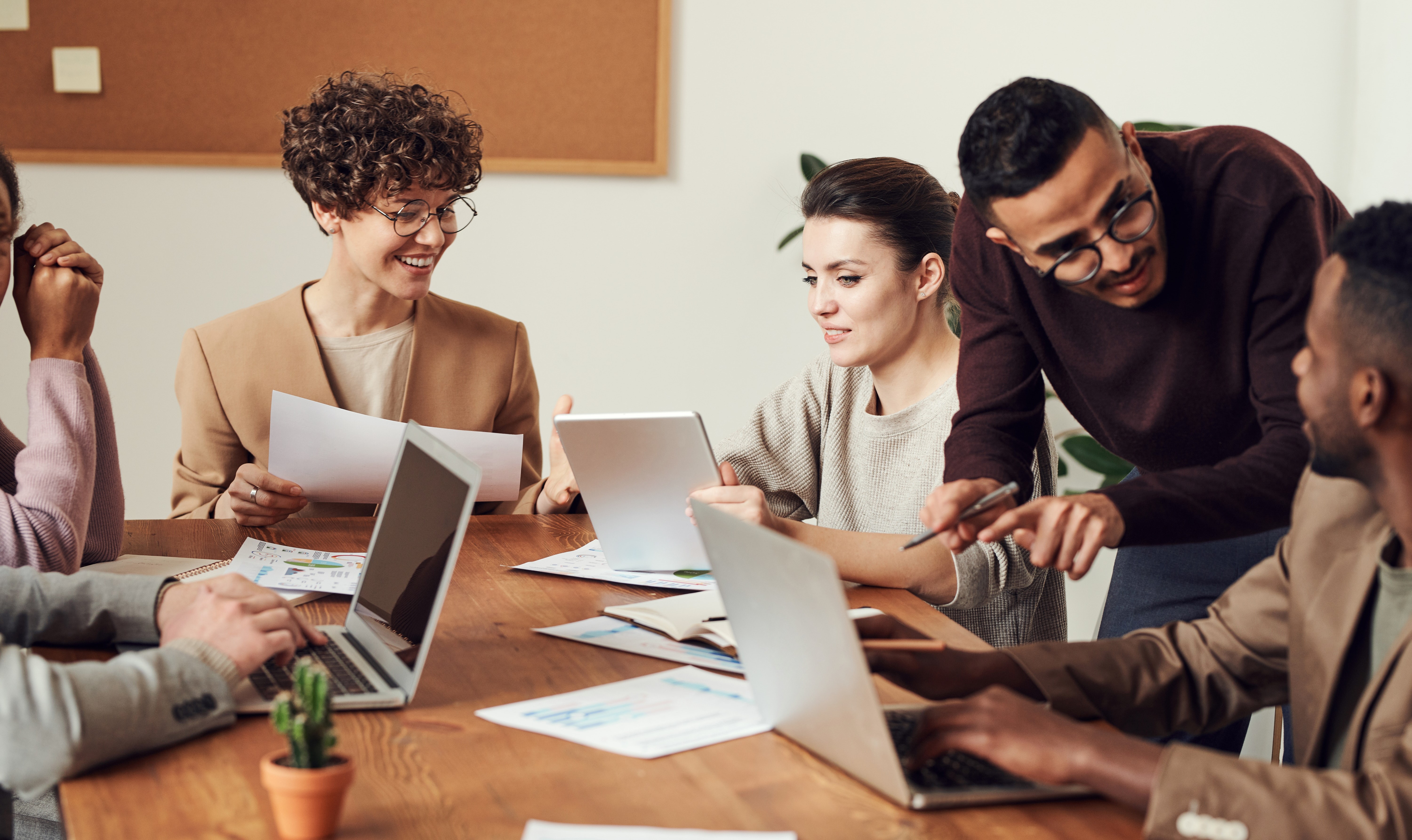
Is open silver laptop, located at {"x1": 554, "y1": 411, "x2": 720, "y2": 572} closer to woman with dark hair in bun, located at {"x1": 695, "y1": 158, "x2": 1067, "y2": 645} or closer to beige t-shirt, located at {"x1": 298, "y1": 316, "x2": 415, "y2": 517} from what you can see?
woman with dark hair in bun, located at {"x1": 695, "y1": 158, "x2": 1067, "y2": 645}

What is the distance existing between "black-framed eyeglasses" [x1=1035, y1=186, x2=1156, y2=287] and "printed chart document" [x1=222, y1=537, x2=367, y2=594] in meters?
0.95

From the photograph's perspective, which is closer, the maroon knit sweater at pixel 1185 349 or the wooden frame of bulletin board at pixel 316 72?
the maroon knit sweater at pixel 1185 349

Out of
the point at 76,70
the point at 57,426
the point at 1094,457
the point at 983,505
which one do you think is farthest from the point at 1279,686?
the point at 76,70

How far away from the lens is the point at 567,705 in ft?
3.69

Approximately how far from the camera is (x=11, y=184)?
1636 mm

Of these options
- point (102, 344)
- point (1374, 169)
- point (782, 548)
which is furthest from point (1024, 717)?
point (1374, 169)

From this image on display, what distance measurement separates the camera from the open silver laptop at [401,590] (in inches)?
43.1

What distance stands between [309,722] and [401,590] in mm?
380

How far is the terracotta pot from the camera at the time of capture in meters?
0.82

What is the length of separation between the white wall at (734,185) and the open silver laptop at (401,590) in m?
1.92

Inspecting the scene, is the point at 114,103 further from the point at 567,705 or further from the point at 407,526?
the point at 567,705

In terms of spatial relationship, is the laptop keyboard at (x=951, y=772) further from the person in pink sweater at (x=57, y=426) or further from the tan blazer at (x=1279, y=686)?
the person in pink sweater at (x=57, y=426)

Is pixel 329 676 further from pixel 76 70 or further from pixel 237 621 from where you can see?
pixel 76 70

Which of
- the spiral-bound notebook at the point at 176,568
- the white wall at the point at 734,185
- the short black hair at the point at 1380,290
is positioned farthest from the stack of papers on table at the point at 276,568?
the white wall at the point at 734,185
